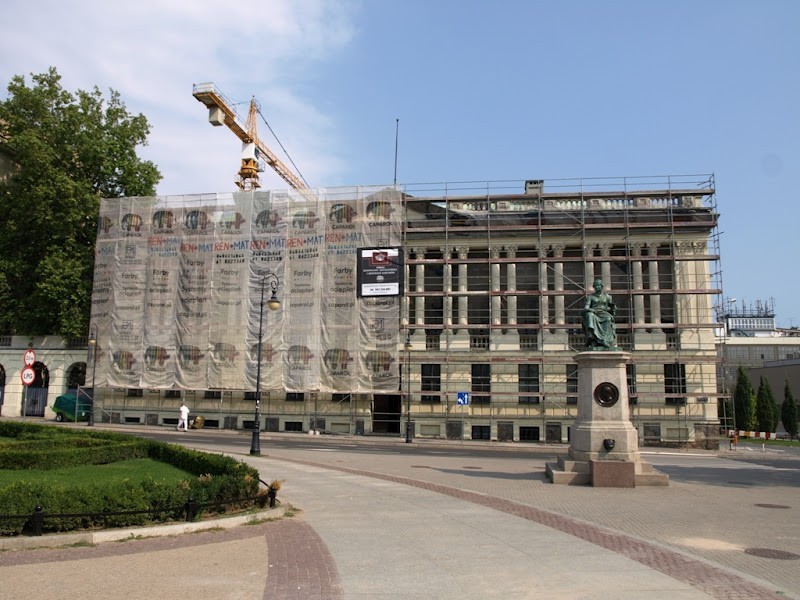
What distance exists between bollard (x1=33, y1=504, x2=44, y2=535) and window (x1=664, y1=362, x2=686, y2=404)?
1451 inches

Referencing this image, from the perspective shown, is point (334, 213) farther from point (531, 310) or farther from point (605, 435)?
point (605, 435)

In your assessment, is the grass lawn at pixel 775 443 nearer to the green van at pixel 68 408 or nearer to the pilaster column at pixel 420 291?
the pilaster column at pixel 420 291

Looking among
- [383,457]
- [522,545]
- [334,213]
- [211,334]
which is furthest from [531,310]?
[522,545]

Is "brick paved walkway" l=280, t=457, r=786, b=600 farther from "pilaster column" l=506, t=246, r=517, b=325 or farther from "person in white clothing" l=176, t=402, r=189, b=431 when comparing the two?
"person in white clothing" l=176, t=402, r=189, b=431

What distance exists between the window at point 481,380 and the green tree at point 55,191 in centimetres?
2830

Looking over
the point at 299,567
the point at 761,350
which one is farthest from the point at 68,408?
the point at 761,350

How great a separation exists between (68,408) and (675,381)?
3994cm

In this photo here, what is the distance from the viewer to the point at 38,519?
9.12 m

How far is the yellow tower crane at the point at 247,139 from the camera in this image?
185ft

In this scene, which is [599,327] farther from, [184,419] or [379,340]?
[184,419]

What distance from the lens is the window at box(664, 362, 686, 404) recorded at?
3894cm

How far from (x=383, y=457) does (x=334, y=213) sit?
19.3 m

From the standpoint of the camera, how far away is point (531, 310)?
40.6m

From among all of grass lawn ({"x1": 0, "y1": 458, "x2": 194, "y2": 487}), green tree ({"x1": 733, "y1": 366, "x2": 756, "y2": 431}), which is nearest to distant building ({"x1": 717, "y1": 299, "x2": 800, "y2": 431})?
green tree ({"x1": 733, "y1": 366, "x2": 756, "y2": 431})
